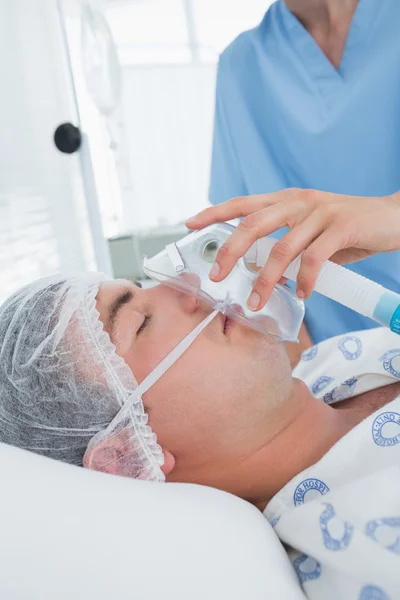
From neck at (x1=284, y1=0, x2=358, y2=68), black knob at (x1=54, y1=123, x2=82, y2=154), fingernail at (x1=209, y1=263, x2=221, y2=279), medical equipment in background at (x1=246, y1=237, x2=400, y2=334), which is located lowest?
medical equipment in background at (x1=246, y1=237, x2=400, y2=334)

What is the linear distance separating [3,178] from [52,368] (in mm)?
828

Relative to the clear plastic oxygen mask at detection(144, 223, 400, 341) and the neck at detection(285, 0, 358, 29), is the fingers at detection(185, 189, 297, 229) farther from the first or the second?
Result: the neck at detection(285, 0, 358, 29)

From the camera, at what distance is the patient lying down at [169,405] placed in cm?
108

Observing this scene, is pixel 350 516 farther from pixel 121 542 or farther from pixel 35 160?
pixel 35 160

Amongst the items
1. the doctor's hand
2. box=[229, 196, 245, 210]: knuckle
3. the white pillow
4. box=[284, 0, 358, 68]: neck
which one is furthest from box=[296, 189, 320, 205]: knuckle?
A: box=[284, 0, 358, 68]: neck

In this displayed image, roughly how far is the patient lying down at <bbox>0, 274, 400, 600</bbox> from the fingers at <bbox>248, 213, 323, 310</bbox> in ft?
0.66

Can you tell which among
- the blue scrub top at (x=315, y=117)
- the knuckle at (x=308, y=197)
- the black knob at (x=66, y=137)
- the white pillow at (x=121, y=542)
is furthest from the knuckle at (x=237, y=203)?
the black knob at (x=66, y=137)

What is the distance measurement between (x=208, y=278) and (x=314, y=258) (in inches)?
10.0

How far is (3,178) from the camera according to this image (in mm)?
1702

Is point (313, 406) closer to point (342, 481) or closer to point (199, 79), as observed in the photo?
point (342, 481)

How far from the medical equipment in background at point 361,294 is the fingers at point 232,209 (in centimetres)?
12

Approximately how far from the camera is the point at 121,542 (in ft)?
2.74

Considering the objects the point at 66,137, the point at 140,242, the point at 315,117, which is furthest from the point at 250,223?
the point at 140,242

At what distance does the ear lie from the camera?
108 centimetres
